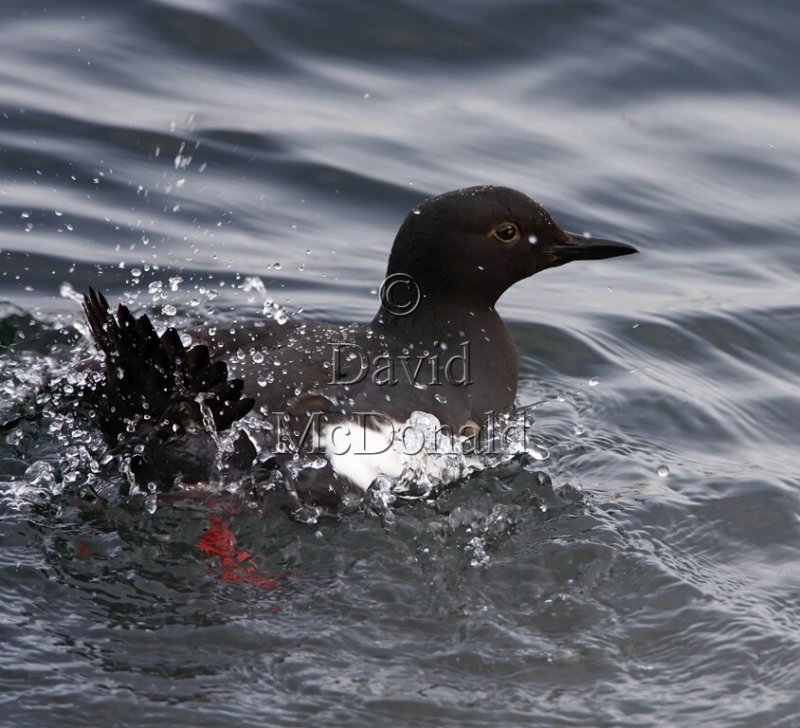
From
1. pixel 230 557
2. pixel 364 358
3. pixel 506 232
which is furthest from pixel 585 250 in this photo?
pixel 230 557

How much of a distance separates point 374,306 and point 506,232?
1755 millimetres

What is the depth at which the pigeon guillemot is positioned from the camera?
14.5ft

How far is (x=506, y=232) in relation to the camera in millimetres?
5426

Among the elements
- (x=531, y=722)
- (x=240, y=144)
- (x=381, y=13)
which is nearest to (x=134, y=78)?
(x=240, y=144)

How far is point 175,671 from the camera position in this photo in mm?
3891

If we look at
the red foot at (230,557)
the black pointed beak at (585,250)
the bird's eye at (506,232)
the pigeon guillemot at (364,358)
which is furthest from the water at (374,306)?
the bird's eye at (506,232)

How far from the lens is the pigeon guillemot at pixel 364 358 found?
4426 millimetres

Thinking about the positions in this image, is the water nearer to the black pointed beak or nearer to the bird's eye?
the black pointed beak

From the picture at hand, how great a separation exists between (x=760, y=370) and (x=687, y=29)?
4.14 meters

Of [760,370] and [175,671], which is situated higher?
[760,370]

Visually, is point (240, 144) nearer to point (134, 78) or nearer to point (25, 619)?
point (134, 78)

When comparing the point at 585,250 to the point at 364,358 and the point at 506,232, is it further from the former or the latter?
the point at 364,358

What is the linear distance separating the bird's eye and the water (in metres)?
0.91

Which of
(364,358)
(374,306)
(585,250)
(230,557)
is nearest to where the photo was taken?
(230,557)
